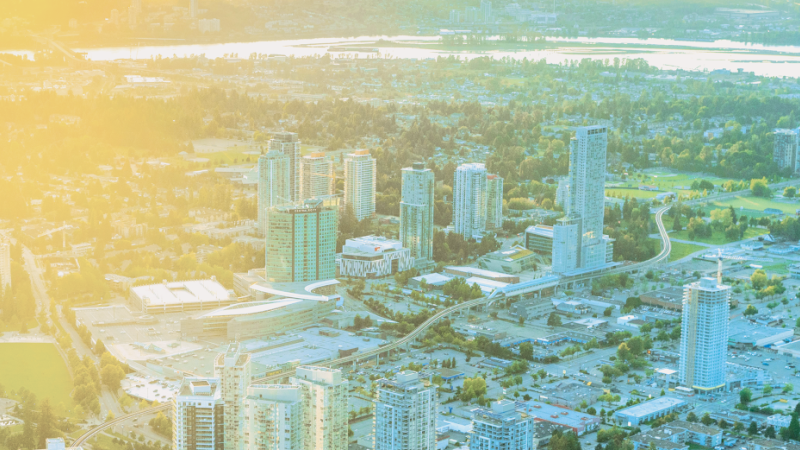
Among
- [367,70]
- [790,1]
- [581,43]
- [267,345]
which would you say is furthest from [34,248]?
[790,1]

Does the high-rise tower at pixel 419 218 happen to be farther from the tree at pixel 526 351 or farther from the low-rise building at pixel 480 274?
the tree at pixel 526 351

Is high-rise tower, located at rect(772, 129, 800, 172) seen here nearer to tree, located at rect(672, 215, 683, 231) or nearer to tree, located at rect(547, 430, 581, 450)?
tree, located at rect(672, 215, 683, 231)

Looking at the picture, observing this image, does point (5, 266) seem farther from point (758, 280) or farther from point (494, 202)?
point (758, 280)

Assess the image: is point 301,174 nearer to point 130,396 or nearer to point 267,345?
point 267,345

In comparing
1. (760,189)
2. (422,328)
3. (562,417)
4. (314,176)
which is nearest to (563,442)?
(562,417)

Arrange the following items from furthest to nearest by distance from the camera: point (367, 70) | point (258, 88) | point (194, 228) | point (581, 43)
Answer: point (581, 43), point (367, 70), point (258, 88), point (194, 228)

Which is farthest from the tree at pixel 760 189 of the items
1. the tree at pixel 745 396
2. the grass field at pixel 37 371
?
the grass field at pixel 37 371
